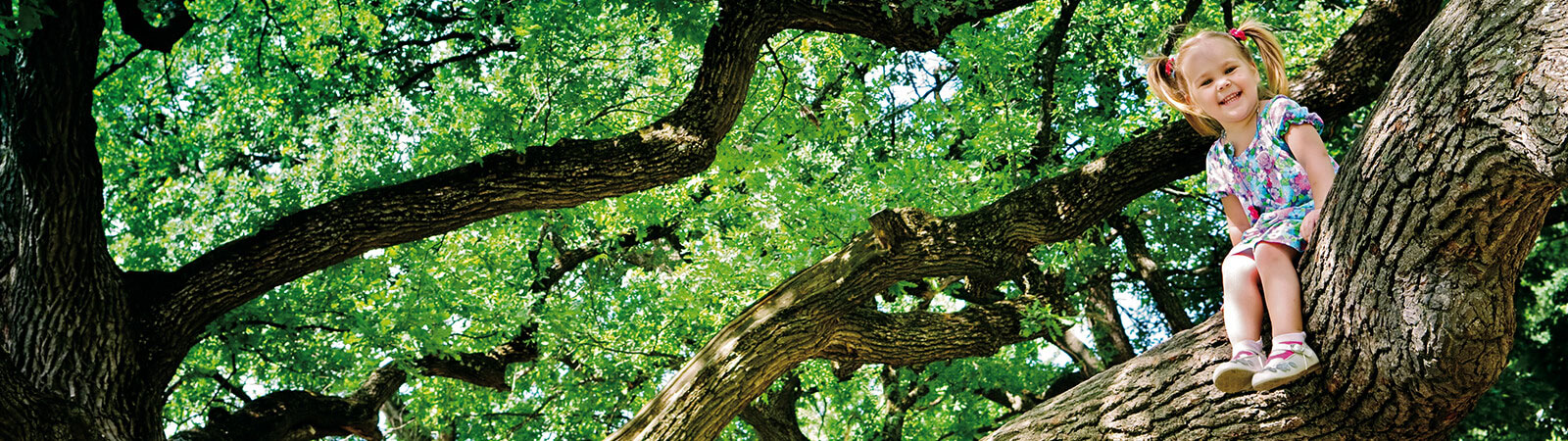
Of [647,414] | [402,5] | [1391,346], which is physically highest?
[402,5]

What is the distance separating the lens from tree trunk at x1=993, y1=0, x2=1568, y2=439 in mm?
2268

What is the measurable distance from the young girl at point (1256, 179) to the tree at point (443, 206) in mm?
156

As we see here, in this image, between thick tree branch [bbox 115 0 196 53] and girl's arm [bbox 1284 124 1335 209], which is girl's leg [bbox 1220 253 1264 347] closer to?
girl's arm [bbox 1284 124 1335 209]

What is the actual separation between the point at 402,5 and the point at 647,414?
177 inches

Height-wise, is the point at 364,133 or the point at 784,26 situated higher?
the point at 364,133

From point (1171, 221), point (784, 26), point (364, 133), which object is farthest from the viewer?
point (364, 133)

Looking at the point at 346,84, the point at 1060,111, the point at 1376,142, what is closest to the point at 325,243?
the point at 346,84

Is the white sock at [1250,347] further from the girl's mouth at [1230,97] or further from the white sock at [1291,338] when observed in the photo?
the girl's mouth at [1230,97]

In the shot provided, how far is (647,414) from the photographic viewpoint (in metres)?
5.52

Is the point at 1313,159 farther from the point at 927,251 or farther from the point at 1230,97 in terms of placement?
the point at 927,251

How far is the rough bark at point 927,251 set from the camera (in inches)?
226

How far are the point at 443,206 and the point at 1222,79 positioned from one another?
153 inches

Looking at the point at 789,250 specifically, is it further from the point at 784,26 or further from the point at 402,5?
the point at 402,5

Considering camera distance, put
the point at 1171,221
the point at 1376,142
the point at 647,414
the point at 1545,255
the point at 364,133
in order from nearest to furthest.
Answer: the point at 1376,142 → the point at 647,414 → the point at 1171,221 → the point at 364,133 → the point at 1545,255
